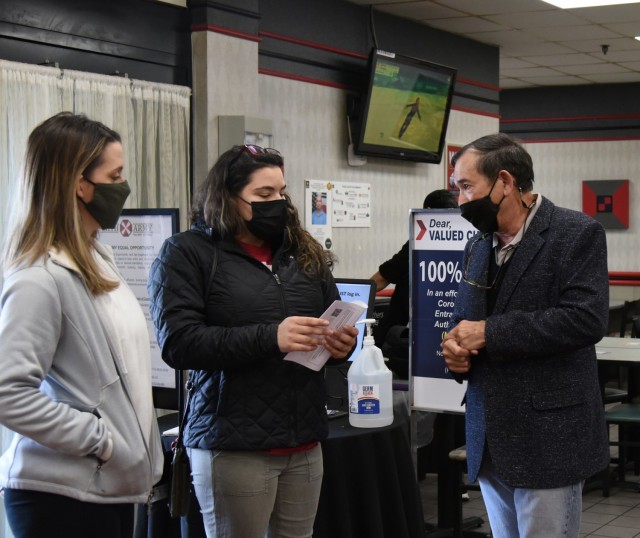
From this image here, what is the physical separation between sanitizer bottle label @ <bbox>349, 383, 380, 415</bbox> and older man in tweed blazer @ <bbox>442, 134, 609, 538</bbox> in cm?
97

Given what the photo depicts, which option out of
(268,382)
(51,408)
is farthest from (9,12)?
(51,408)

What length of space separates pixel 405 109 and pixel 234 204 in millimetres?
5146

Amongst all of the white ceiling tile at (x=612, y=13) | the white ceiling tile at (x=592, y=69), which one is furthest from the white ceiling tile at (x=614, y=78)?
the white ceiling tile at (x=612, y=13)

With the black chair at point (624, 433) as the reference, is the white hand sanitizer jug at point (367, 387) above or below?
above

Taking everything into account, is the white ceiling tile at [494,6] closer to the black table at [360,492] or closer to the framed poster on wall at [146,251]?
the framed poster on wall at [146,251]

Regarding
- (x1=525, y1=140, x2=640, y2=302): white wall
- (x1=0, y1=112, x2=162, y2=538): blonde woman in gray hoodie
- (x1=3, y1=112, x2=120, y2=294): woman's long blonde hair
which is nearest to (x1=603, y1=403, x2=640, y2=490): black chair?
(x1=0, y1=112, x2=162, y2=538): blonde woman in gray hoodie

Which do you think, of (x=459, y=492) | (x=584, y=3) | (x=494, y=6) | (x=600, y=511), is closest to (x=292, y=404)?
(x=459, y=492)

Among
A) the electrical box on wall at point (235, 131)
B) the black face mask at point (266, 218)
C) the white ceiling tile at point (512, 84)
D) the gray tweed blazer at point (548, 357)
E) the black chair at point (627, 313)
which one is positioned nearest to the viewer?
the gray tweed blazer at point (548, 357)

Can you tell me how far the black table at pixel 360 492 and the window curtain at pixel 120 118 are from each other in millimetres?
1554

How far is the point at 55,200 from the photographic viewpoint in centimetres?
196

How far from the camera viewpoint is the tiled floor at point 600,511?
5.04 meters

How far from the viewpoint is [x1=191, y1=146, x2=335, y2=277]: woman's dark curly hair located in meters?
2.47

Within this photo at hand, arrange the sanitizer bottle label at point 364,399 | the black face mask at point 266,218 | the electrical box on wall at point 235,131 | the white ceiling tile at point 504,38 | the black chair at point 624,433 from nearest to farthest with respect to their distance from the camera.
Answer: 1. the black face mask at point 266,218
2. the sanitizer bottle label at point 364,399
3. the black chair at point 624,433
4. the electrical box on wall at point 235,131
5. the white ceiling tile at point 504,38

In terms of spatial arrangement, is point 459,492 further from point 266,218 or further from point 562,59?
point 562,59
